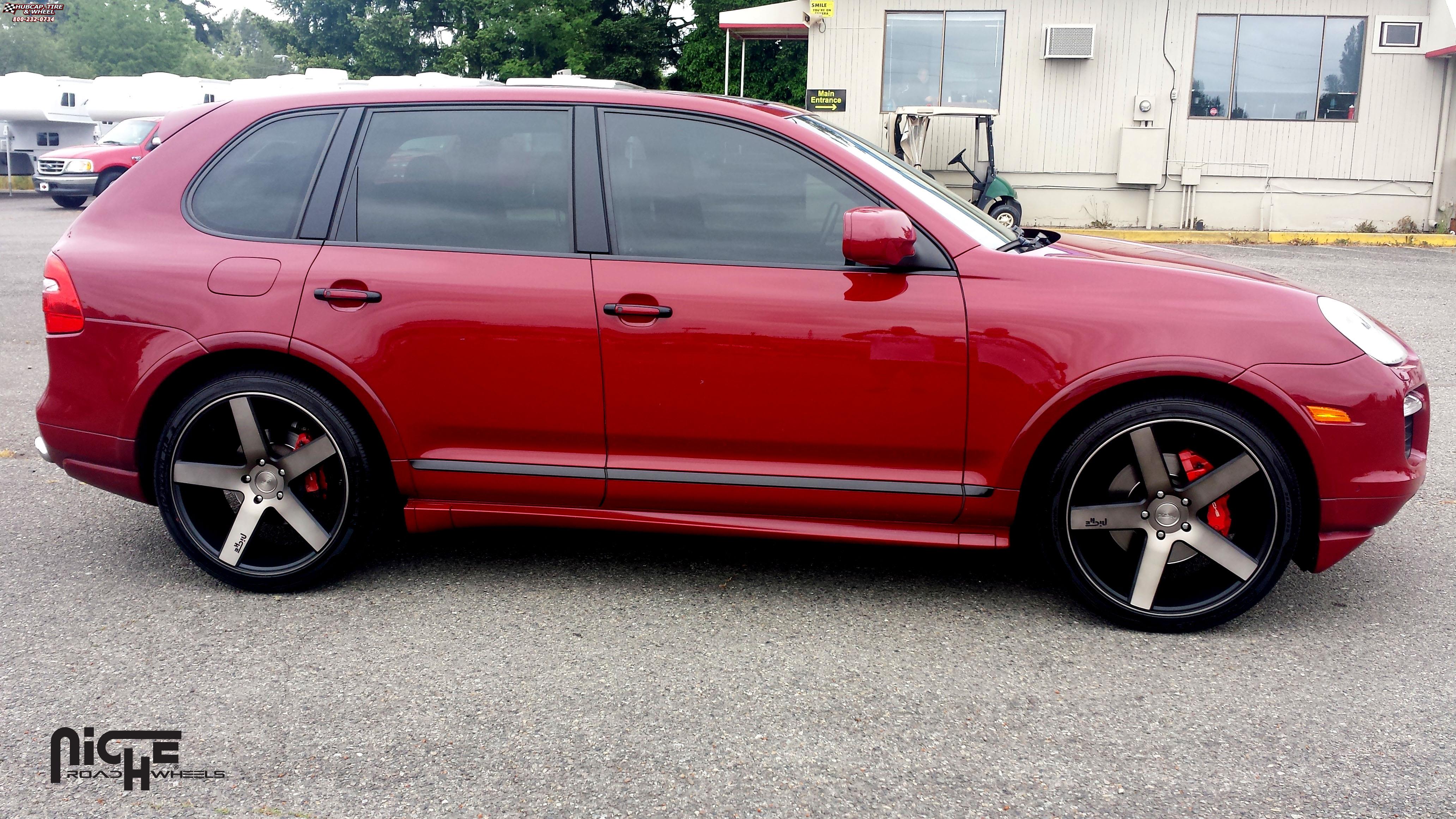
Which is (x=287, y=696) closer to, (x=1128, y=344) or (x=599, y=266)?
(x=599, y=266)

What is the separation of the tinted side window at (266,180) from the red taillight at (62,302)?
1.59ft

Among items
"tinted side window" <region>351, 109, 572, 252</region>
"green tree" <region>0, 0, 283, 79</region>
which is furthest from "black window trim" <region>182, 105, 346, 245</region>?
"green tree" <region>0, 0, 283, 79</region>

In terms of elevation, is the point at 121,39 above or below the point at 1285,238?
above

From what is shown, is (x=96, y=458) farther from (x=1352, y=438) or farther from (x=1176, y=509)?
(x=1352, y=438)

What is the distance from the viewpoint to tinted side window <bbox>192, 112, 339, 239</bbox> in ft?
12.9

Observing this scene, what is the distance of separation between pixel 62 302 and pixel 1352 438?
422cm

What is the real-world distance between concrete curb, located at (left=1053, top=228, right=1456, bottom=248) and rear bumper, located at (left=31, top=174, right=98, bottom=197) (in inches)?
706

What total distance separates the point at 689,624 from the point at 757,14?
590 inches

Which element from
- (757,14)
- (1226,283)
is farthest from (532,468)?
(757,14)

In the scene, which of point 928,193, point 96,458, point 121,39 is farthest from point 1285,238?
point 121,39

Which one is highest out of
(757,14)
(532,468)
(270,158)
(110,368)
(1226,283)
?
(757,14)

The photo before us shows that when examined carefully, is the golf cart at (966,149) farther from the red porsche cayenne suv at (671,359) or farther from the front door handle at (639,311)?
the front door handle at (639,311)

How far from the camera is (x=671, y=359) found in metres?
3.67

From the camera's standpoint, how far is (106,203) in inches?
159
